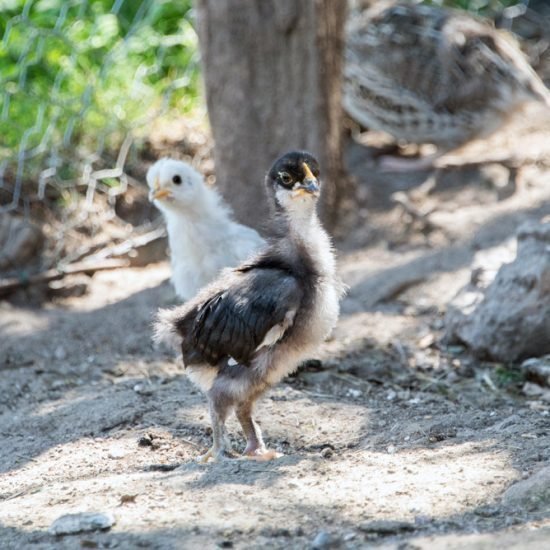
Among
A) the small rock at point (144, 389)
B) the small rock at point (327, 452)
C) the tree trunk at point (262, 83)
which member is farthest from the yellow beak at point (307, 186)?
the tree trunk at point (262, 83)

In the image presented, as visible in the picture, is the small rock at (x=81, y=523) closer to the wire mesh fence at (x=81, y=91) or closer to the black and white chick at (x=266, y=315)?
the black and white chick at (x=266, y=315)

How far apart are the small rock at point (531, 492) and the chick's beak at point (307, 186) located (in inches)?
51.6

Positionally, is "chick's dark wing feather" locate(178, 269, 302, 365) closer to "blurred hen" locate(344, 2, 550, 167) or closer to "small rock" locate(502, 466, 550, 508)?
"small rock" locate(502, 466, 550, 508)

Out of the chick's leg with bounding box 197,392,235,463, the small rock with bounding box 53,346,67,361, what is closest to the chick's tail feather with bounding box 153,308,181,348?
the chick's leg with bounding box 197,392,235,463


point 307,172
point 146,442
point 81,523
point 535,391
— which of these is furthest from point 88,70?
point 81,523

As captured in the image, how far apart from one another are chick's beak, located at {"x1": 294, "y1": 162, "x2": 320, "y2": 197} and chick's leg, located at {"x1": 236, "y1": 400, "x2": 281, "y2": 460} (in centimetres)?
79

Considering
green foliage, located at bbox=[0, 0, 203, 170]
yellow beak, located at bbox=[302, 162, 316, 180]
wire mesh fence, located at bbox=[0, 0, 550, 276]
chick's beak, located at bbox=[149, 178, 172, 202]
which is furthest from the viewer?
green foliage, located at bbox=[0, 0, 203, 170]

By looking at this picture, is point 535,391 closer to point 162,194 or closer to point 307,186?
point 307,186

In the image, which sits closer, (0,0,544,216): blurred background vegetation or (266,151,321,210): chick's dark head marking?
(266,151,321,210): chick's dark head marking

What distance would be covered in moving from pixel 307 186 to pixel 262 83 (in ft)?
8.53

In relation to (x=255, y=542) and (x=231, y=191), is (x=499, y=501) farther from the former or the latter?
(x=231, y=191)

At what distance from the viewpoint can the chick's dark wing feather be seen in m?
3.46

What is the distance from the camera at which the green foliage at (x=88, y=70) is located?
22.1ft

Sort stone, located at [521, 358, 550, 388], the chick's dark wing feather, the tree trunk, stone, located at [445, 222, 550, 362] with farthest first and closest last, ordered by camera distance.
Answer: the tree trunk
stone, located at [445, 222, 550, 362]
stone, located at [521, 358, 550, 388]
the chick's dark wing feather
